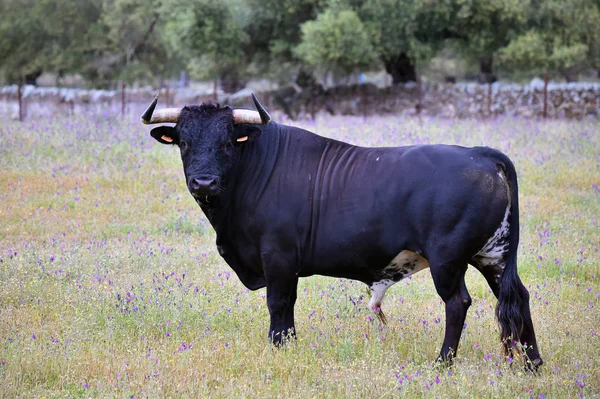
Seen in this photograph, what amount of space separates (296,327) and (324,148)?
4.97 feet

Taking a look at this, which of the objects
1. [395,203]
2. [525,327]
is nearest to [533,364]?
[525,327]

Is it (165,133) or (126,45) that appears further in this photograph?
(126,45)

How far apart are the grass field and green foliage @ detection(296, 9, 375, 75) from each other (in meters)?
13.1

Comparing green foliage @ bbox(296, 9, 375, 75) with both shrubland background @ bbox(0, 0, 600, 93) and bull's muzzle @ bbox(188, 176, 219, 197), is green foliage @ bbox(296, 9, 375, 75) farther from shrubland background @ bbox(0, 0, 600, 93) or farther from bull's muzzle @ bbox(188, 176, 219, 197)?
bull's muzzle @ bbox(188, 176, 219, 197)

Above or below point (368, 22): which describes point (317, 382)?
below

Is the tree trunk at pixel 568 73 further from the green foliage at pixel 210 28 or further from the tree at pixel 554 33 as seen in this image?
the green foliage at pixel 210 28

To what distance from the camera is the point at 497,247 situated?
17.4 feet

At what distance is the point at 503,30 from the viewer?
25859mm

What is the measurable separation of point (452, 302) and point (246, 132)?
200 cm

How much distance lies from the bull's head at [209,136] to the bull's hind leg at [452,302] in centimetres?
167

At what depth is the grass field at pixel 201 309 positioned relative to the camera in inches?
189

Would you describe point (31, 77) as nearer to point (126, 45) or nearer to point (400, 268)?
point (126, 45)

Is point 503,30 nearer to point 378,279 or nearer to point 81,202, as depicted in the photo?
point 81,202

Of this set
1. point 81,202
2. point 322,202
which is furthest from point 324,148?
point 81,202
